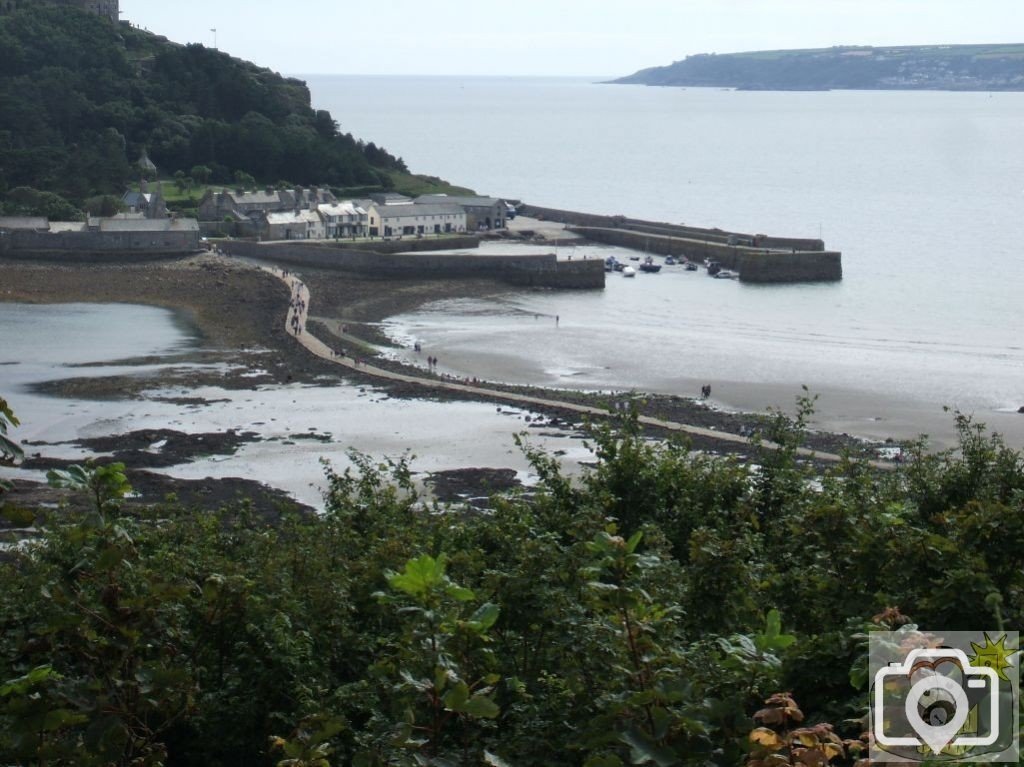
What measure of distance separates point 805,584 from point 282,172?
191 feet

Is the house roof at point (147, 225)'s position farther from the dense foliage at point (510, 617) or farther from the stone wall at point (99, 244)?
the dense foliage at point (510, 617)

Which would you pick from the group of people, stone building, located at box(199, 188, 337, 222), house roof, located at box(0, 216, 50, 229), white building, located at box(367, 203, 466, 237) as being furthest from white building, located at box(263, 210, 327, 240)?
the group of people

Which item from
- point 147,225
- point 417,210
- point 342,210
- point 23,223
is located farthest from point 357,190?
point 23,223

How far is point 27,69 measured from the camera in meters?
72.5

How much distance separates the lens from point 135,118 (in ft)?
219

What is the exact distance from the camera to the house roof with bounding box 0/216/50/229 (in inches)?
1901

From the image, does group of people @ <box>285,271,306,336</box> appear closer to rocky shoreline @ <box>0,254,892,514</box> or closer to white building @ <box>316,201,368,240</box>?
rocky shoreline @ <box>0,254,892,514</box>

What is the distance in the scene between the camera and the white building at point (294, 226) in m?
51.2

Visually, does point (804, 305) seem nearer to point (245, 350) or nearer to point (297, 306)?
point (297, 306)

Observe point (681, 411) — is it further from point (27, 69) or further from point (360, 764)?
point (27, 69)

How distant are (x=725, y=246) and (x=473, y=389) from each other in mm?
26080

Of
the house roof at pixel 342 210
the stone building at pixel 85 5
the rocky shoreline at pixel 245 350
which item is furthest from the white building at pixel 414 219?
the stone building at pixel 85 5

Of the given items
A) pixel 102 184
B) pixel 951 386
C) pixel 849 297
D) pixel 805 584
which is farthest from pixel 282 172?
pixel 805 584

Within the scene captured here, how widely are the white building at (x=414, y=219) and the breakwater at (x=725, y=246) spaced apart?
20.0ft
